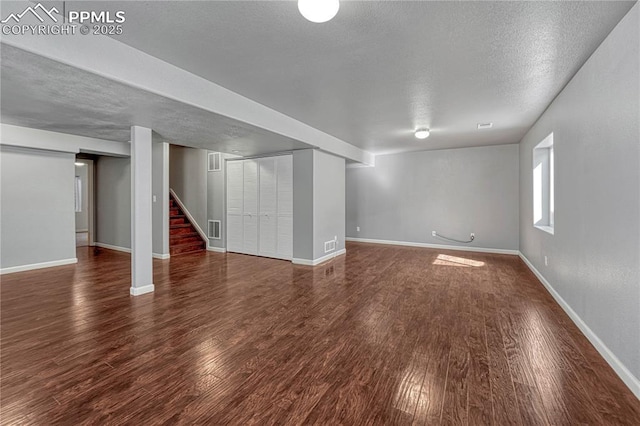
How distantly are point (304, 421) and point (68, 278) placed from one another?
5.00m

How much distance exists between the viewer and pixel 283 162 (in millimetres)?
6012

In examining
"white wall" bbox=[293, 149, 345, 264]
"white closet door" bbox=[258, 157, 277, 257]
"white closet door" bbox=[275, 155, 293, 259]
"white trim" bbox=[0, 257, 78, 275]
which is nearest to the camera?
"white trim" bbox=[0, 257, 78, 275]

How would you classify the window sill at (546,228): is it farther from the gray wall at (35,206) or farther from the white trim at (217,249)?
the gray wall at (35,206)

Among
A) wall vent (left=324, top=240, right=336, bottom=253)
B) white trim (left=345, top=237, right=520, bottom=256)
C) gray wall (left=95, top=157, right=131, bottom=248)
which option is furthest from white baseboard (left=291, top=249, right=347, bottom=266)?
gray wall (left=95, top=157, right=131, bottom=248)

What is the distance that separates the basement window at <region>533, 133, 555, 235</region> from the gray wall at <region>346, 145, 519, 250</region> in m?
1.84

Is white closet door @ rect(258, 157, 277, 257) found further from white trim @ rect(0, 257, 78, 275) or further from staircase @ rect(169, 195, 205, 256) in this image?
white trim @ rect(0, 257, 78, 275)

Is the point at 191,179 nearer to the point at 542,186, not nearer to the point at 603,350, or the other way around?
the point at 542,186

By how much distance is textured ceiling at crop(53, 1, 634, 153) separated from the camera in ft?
6.47

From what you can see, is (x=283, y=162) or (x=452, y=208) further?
(x=452, y=208)

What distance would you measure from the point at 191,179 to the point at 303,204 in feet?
12.3

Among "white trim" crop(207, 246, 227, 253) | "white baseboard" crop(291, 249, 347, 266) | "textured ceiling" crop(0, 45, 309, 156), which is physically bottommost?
"white baseboard" crop(291, 249, 347, 266)

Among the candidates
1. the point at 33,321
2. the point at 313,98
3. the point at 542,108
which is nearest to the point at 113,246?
the point at 33,321

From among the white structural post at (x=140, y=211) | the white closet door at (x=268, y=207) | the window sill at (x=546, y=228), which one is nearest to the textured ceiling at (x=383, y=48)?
the white structural post at (x=140, y=211)

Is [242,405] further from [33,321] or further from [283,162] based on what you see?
[283,162]
